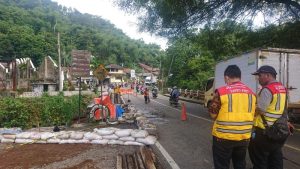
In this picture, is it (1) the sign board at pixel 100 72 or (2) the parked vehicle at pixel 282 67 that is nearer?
(2) the parked vehicle at pixel 282 67

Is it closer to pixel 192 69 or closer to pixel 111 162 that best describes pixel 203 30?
pixel 111 162

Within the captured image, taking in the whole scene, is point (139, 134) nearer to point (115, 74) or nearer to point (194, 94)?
point (194, 94)

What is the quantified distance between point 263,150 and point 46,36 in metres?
94.5

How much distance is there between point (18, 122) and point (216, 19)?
12.7m

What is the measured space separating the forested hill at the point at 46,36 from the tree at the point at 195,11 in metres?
50.5

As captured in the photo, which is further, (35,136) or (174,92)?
(174,92)

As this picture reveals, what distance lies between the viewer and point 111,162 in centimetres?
807

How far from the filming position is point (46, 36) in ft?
310

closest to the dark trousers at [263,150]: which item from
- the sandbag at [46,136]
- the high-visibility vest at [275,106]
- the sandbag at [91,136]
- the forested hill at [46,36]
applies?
the high-visibility vest at [275,106]

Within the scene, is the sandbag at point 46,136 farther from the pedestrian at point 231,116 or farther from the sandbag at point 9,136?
the pedestrian at point 231,116

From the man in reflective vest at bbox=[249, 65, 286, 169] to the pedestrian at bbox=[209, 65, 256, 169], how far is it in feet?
1.71

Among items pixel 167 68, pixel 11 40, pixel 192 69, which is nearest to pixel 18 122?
pixel 192 69

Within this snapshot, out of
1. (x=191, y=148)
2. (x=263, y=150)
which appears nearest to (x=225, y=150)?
(x=263, y=150)

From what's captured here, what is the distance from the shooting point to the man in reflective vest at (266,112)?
5090mm
